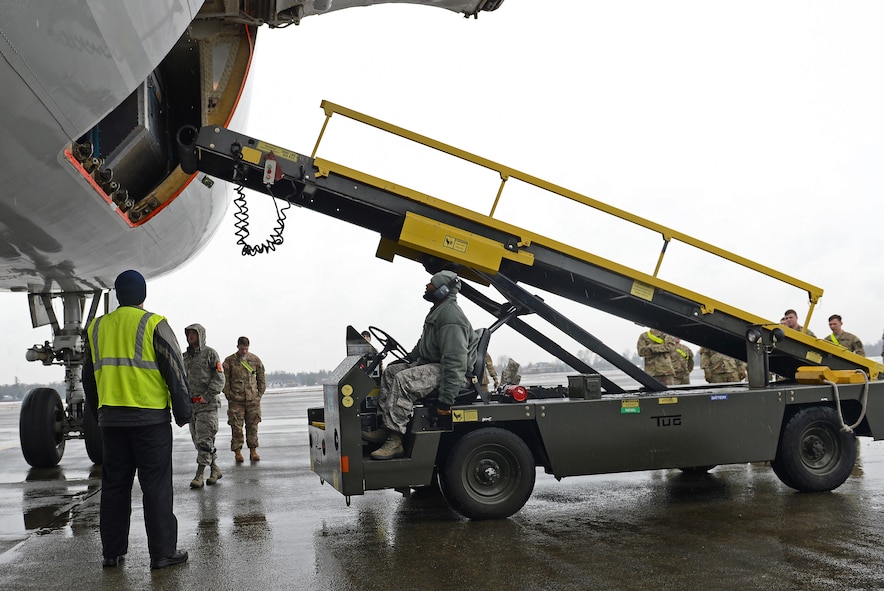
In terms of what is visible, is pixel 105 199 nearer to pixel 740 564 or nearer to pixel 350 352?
pixel 350 352

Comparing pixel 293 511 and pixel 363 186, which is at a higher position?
pixel 363 186

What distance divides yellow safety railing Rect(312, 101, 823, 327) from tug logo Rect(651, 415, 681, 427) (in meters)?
1.22

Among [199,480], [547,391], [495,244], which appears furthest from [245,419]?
[495,244]

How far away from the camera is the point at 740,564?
180 inches

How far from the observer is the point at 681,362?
12.2 m

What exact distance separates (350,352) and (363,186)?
1306 mm

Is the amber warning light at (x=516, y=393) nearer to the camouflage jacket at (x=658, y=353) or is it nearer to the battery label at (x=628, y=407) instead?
the battery label at (x=628, y=407)

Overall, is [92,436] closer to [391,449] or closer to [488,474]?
[391,449]

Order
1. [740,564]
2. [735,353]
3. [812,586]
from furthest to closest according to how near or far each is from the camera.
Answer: [735,353] < [740,564] < [812,586]

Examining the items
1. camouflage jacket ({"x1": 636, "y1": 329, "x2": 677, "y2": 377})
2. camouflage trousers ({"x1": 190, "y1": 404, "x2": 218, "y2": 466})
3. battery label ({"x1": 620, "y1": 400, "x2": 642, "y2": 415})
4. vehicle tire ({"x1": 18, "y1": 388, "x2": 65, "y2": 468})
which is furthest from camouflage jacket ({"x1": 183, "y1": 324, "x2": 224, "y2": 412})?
camouflage jacket ({"x1": 636, "y1": 329, "x2": 677, "y2": 377})

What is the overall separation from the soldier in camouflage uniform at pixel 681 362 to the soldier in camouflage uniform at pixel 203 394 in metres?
6.75

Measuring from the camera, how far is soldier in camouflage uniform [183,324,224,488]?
8.16 meters

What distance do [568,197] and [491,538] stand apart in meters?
2.87

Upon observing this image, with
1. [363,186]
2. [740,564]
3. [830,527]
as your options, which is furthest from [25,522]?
[830,527]
